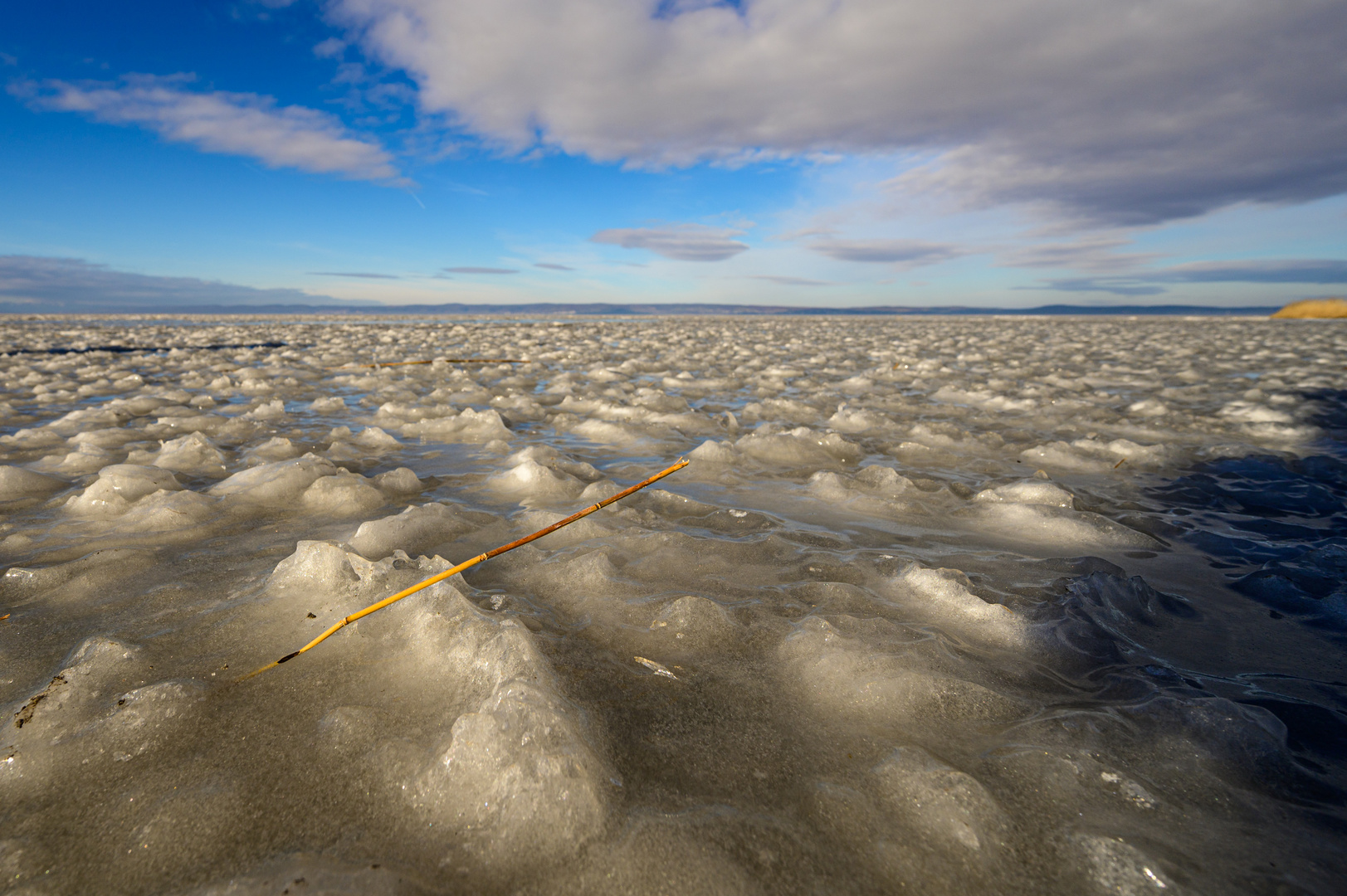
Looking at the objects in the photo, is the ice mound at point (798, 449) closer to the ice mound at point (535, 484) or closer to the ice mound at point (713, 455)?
the ice mound at point (713, 455)

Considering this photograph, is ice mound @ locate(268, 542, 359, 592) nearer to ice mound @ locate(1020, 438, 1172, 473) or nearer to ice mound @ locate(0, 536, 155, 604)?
ice mound @ locate(0, 536, 155, 604)

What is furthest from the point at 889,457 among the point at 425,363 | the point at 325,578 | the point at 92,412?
the point at 425,363

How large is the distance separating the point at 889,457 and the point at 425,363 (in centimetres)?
909

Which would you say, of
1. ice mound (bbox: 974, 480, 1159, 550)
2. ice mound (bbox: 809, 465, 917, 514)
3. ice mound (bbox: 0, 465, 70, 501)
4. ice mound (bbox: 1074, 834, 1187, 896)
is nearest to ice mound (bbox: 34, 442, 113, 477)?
ice mound (bbox: 0, 465, 70, 501)

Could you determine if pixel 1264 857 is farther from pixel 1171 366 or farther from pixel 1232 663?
pixel 1171 366

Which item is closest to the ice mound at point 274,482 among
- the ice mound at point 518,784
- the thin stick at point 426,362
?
the ice mound at point 518,784

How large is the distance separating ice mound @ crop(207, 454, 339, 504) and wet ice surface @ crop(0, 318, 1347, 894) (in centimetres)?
3

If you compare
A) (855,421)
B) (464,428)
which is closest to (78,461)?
(464,428)

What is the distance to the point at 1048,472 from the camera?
4.32m

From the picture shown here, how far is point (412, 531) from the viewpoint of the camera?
2.97m

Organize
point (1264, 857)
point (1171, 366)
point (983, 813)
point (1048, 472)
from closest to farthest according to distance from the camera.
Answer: point (1264, 857) < point (983, 813) < point (1048, 472) < point (1171, 366)

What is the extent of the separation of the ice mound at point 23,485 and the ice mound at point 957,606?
16.1 ft

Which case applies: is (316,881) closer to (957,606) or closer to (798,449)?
(957,606)

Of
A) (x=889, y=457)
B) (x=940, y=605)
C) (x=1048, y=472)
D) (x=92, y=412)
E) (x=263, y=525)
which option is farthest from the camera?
(x=92, y=412)
